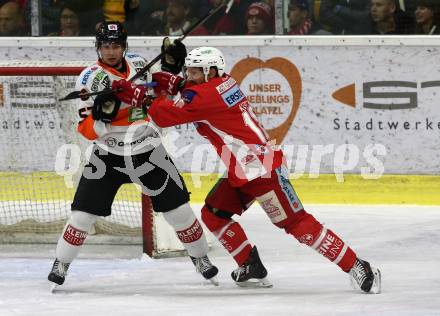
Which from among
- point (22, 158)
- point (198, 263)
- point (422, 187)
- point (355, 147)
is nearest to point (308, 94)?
point (355, 147)

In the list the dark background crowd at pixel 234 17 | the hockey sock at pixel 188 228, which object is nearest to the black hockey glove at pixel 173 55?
the hockey sock at pixel 188 228

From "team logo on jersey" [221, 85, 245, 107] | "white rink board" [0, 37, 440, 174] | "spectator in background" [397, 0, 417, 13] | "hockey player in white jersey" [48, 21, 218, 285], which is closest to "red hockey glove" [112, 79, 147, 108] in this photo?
"hockey player in white jersey" [48, 21, 218, 285]

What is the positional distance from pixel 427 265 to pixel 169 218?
57.5 inches

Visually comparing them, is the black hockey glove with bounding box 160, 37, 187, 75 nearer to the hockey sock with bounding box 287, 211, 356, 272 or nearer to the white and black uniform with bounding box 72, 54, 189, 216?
the white and black uniform with bounding box 72, 54, 189, 216

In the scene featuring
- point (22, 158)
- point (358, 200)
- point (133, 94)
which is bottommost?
point (358, 200)

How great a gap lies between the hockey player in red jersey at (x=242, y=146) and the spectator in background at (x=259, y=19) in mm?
3249

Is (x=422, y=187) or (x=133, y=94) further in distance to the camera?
(x=422, y=187)

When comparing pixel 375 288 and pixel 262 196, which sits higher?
pixel 262 196

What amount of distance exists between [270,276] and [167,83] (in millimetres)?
1193

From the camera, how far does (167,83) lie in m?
6.09

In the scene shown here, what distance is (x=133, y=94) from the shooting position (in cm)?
575

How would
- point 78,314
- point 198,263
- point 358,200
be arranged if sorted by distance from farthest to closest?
point 358,200
point 198,263
point 78,314

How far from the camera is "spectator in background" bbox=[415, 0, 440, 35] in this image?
8.92 metres

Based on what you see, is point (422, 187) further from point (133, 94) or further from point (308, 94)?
point (133, 94)
